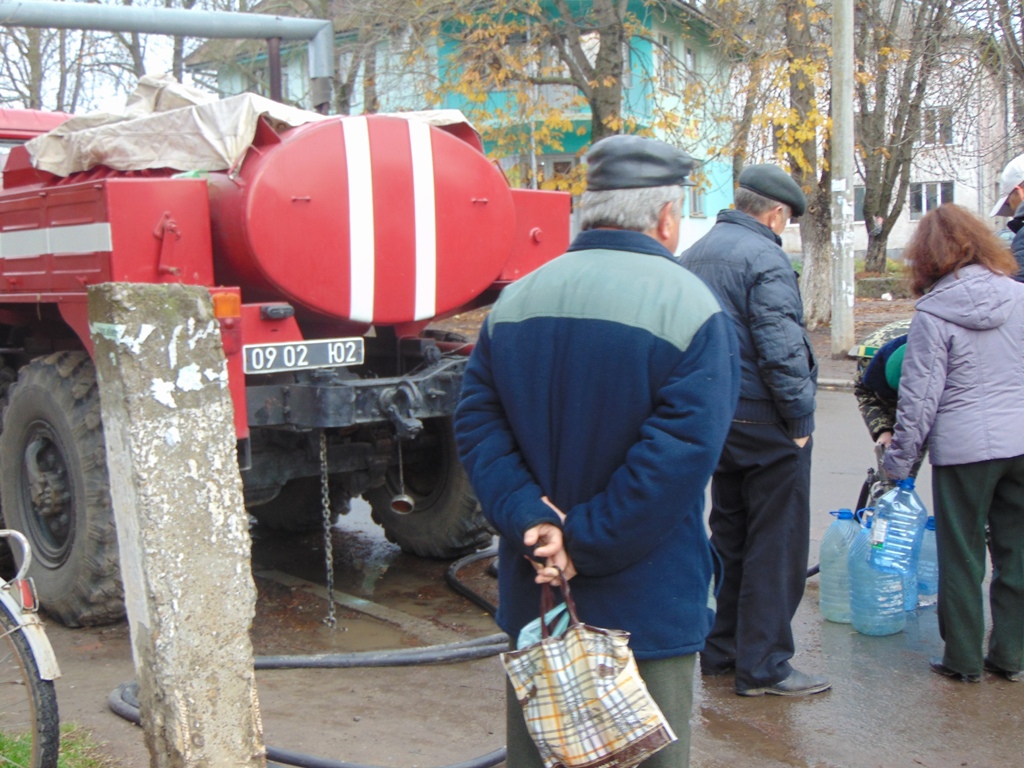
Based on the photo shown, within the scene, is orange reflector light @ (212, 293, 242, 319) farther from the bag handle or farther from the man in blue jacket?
the bag handle

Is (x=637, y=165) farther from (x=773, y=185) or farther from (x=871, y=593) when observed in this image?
(x=871, y=593)

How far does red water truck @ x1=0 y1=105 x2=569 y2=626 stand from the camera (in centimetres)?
432

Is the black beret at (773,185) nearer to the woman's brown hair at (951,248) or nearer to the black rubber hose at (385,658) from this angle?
the woman's brown hair at (951,248)

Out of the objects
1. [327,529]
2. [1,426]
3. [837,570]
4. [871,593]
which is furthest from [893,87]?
[1,426]

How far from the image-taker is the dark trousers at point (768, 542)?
3.95 metres

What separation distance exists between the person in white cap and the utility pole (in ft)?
27.2

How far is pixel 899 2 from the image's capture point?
18625mm

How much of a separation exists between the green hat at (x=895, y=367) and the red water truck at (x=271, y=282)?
174 centimetres

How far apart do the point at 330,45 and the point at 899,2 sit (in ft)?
38.2

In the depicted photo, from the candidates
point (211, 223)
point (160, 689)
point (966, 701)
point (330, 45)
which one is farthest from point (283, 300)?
point (330, 45)

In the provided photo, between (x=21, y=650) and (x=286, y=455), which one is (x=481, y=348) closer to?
(x=21, y=650)

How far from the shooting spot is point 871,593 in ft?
15.1

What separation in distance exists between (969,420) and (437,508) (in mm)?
2762

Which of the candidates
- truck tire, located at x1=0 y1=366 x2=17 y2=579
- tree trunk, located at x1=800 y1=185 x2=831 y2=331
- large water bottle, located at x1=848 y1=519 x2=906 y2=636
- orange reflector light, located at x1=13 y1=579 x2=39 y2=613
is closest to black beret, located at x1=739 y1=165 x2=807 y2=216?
large water bottle, located at x1=848 y1=519 x2=906 y2=636
